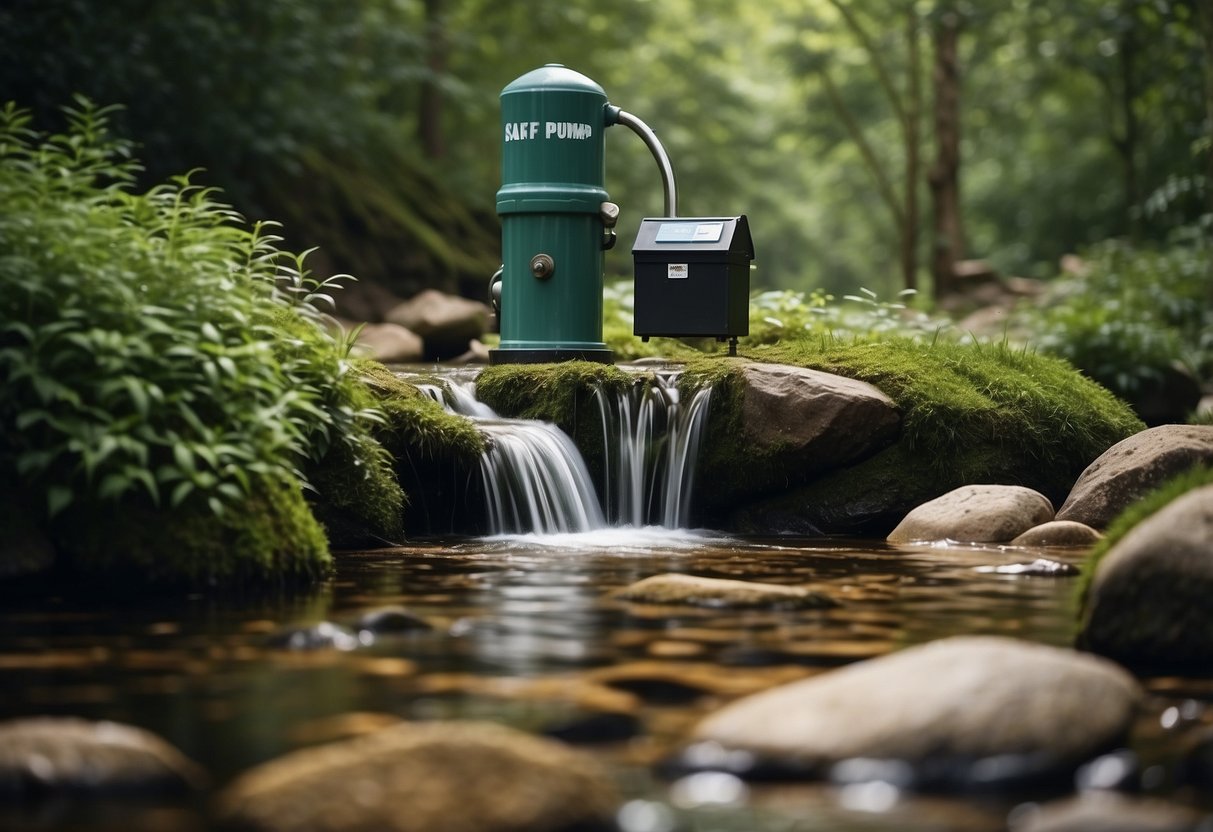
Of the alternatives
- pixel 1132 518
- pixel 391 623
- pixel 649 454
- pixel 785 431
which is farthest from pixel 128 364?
pixel 785 431

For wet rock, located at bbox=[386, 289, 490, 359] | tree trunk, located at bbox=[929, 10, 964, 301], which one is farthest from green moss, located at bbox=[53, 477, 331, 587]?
tree trunk, located at bbox=[929, 10, 964, 301]

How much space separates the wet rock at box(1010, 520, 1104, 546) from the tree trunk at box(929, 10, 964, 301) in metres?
16.3

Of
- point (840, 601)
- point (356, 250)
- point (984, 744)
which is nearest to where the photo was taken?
point (984, 744)

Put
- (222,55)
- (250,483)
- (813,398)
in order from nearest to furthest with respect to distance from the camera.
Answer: (250,483), (813,398), (222,55)

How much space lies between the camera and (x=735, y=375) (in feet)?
33.2

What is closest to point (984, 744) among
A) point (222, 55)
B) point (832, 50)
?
point (222, 55)

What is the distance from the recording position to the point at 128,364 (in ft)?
21.4

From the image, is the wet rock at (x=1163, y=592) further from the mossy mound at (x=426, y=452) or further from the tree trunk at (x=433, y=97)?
the tree trunk at (x=433, y=97)

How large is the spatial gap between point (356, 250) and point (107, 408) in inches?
560

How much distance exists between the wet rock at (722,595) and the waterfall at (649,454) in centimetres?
370

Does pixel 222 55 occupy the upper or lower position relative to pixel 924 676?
upper

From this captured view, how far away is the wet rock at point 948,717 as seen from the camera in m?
3.57

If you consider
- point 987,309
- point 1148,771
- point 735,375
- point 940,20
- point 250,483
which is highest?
point 940,20

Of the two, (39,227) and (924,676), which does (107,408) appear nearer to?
(39,227)
